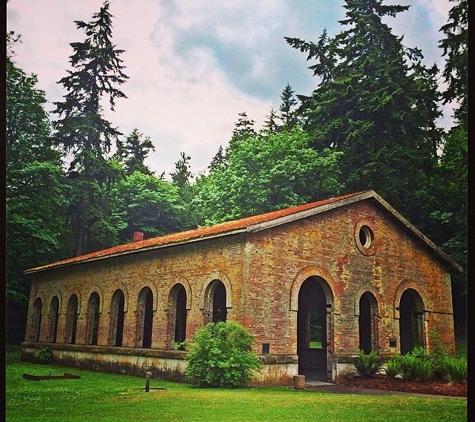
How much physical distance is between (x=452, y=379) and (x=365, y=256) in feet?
15.9

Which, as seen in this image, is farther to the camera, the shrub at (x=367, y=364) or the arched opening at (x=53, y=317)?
the arched opening at (x=53, y=317)

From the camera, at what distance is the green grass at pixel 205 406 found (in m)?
8.49

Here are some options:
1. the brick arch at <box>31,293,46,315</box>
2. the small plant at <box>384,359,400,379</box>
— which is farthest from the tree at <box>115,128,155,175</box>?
the small plant at <box>384,359,400,379</box>

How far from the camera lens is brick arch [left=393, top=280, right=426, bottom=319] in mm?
18406

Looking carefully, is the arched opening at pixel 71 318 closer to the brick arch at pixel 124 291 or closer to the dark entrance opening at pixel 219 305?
the brick arch at pixel 124 291

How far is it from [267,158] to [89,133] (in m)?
11.2

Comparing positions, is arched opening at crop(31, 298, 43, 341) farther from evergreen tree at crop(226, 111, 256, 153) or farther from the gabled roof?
evergreen tree at crop(226, 111, 256, 153)

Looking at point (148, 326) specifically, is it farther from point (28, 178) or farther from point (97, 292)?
point (28, 178)

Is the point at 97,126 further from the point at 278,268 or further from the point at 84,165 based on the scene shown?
the point at 278,268

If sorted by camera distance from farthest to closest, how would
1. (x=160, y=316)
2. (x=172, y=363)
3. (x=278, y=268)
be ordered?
(x=160, y=316) < (x=172, y=363) < (x=278, y=268)

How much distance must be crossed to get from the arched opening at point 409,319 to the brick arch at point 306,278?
4.24 meters

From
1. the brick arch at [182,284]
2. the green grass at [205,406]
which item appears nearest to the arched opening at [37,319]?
the brick arch at [182,284]

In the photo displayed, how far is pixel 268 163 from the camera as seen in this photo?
32781mm

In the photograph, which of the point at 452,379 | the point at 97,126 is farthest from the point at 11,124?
the point at 452,379
